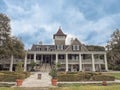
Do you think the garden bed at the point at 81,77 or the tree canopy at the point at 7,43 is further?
the tree canopy at the point at 7,43

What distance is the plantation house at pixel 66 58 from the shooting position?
4881 cm

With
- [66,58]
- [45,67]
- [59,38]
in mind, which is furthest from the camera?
[59,38]

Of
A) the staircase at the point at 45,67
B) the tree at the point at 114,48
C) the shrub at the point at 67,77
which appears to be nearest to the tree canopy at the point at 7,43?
the staircase at the point at 45,67

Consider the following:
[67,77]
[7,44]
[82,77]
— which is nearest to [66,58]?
[7,44]

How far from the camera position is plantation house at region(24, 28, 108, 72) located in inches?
1922

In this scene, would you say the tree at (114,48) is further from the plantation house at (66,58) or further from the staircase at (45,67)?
the staircase at (45,67)

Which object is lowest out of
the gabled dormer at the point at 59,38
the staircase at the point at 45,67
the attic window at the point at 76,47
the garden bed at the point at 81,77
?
the garden bed at the point at 81,77

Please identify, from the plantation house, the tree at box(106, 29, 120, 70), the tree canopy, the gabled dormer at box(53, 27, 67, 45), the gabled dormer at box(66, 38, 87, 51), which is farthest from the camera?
the tree at box(106, 29, 120, 70)

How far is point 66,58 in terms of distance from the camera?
4866cm

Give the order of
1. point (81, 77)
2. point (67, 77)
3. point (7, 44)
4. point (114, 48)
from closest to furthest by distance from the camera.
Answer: point (67, 77)
point (81, 77)
point (7, 44)
point (114, 48)

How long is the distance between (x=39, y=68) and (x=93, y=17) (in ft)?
92.3

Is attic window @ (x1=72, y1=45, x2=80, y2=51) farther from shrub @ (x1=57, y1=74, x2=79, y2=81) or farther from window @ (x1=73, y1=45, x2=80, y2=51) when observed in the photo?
shrub @ (x1=57, y1=74, x2=79, y2=81)

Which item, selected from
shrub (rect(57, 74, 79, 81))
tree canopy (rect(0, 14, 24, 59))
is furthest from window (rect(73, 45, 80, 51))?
shrub (rect(57, 74, 79, 81))

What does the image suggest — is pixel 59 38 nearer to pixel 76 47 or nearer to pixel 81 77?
pixel 76 47
